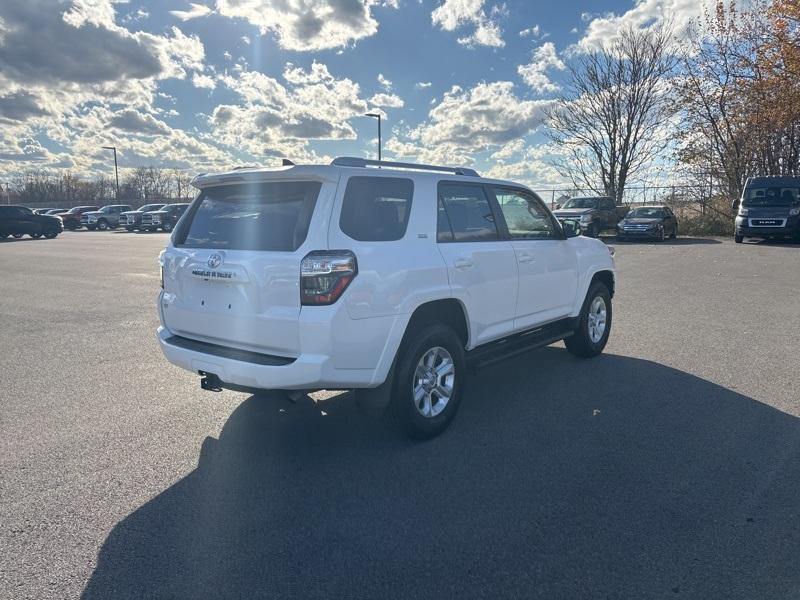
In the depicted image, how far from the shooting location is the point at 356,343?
3.62m

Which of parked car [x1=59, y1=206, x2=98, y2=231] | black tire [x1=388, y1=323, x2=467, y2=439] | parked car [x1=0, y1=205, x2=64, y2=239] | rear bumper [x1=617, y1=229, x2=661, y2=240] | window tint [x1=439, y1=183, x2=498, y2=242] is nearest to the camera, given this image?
black tire [x1=388, y1=323, x2=467, y2=439]

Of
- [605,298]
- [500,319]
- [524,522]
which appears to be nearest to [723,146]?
[605,298]

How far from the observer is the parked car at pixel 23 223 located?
3022 centimetres

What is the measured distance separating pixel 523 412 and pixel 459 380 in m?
0.73

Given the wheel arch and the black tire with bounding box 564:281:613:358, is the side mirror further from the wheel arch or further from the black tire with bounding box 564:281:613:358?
the wheel arch

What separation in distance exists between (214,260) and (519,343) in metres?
2.74

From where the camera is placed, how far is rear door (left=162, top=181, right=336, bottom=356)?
357 cm

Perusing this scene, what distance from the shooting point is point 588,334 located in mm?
6234

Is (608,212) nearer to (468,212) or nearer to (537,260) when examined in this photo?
(537,260)

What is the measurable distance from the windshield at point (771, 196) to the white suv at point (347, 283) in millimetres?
20860

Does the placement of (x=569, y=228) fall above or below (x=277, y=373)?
above

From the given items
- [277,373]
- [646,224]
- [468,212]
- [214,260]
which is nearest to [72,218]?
[646,224]

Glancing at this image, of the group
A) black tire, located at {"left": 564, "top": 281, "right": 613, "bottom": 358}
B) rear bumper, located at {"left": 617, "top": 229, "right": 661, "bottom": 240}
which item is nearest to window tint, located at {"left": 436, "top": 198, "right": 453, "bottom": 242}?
black tire, located at {"left": 564, "top": 281, "right": 613, "bottom": 358}

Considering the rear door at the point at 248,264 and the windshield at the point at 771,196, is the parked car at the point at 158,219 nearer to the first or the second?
the windshield at the point at 771,196
